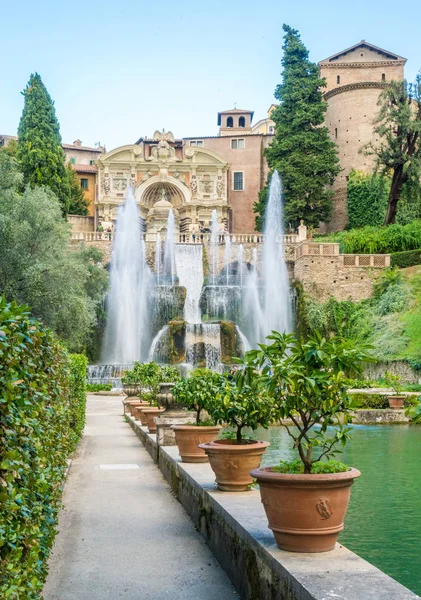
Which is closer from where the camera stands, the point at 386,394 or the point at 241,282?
the point at 386,394

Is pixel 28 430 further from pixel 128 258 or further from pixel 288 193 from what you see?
pixel 288 193

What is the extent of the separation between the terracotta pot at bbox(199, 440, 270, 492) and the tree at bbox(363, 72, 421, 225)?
35.4m

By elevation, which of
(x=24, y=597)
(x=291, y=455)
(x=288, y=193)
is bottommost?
(x=291, y=455)

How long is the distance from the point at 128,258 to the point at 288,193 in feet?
34.9

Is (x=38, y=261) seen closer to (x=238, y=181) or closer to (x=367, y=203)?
(x=367, y=203)

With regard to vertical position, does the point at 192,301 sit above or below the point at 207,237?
below

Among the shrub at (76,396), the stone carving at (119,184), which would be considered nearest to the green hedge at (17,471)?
the shrub at (76,396)

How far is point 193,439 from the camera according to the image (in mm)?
7582

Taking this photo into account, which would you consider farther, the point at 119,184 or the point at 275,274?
the point at 119,184

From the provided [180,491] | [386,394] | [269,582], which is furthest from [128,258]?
[269,582]

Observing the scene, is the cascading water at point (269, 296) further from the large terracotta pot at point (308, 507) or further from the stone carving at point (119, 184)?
the large terracotta pot at point (308, 507)

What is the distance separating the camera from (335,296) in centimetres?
3772

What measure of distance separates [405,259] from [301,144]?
1075 centimetres

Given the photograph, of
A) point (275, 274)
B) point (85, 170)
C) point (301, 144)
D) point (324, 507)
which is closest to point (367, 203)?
point (301, 144)
